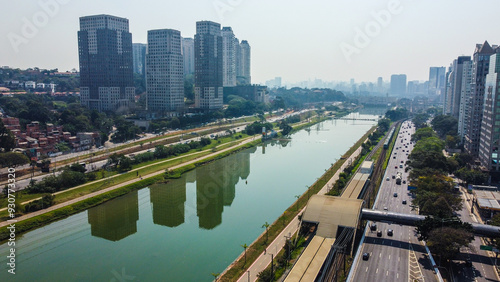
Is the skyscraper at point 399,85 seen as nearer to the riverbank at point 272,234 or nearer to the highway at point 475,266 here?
the riverbank at point 272,234

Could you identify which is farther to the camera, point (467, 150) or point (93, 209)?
point (467, 150)

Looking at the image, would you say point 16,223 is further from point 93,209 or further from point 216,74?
point 216,74

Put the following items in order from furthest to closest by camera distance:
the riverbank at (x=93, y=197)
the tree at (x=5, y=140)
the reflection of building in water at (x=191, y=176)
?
the reflection of building in water at (x=191, y=176) → the tree at (x=5, y=140) → the riverbank at (x=93, y=197)

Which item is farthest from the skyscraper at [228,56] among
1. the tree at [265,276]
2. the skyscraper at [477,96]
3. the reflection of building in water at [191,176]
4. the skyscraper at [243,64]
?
the tree at [265,276]

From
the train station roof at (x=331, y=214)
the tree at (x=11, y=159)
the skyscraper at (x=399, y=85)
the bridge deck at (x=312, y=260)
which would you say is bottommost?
the bridge deck at (x=312, y=260)

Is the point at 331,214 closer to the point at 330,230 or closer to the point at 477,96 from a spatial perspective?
the point at 330,230

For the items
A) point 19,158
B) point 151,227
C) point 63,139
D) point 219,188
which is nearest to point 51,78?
point 63,139

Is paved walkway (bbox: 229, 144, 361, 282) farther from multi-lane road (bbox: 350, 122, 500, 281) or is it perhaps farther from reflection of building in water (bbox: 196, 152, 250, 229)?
reflection of building in water (bbox: 196, 152, 250, 229)
